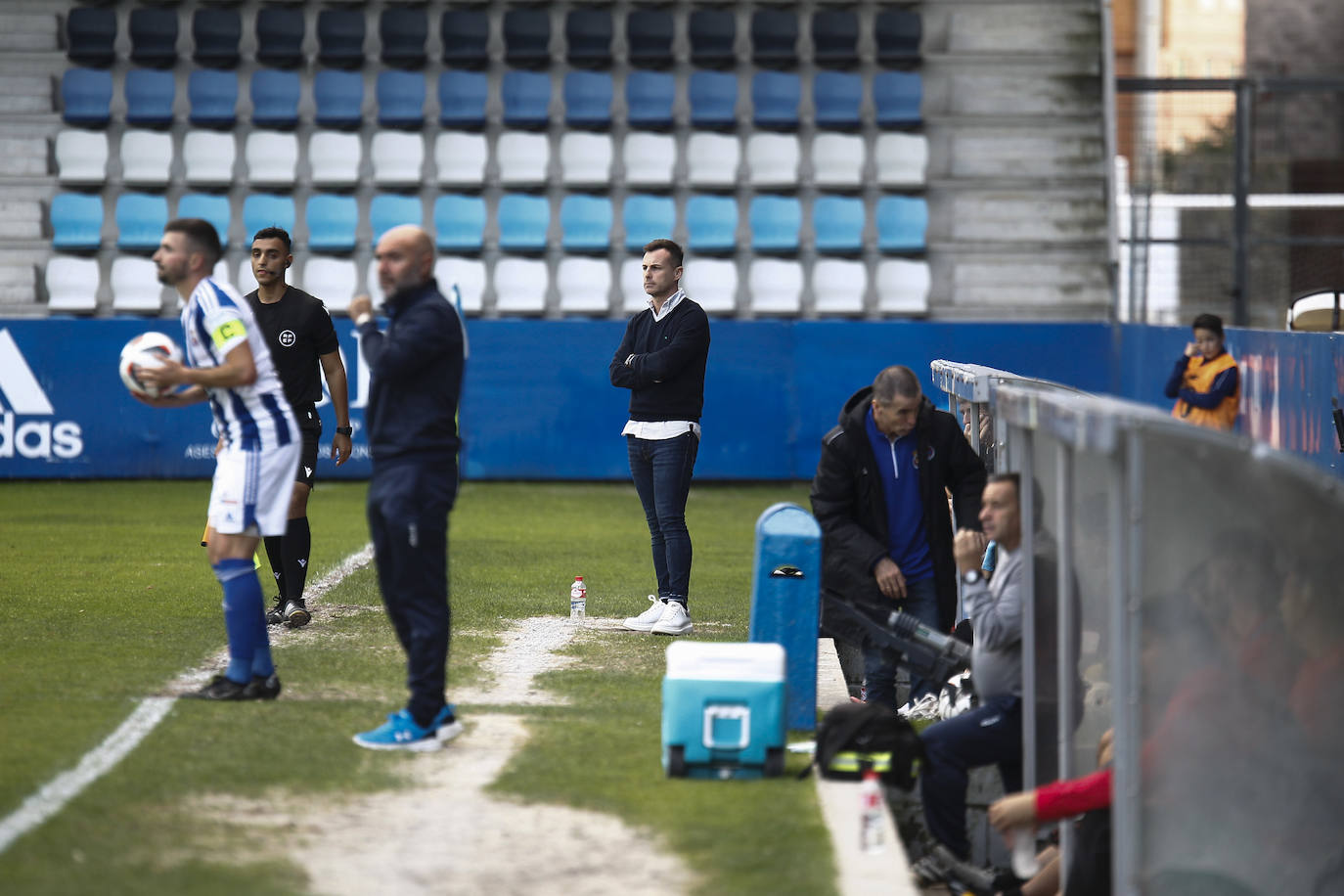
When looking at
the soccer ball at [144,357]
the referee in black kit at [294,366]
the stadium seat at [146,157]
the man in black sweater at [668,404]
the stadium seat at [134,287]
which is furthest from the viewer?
the stadium seat at [146,157]

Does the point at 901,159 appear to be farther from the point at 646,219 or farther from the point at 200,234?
the point at 200,234

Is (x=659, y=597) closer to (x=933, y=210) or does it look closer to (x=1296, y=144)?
(x=933, y=210)

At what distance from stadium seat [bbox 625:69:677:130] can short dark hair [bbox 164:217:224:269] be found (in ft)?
47.6

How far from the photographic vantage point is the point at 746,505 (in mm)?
15633

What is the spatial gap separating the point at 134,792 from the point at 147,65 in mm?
17471

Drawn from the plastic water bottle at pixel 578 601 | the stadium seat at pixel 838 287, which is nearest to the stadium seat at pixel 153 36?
the stadium seat at pixel 838 287

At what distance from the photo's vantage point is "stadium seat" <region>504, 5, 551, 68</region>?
20.9m

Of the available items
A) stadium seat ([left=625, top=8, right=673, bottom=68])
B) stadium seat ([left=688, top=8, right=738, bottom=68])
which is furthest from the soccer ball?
stadium seat ([left=688, top=8, right=738, bottom=68])

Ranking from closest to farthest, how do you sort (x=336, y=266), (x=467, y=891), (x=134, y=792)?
(x=467, y=891) → (x=134, y=792) → (x=336, y=266)

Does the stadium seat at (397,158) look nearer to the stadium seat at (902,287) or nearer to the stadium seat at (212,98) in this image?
the stadium seat at (212,98)

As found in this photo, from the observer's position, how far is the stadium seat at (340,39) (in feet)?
68.3

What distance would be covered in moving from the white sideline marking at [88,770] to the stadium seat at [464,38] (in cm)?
1473

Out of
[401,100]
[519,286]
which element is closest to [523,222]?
[519,286]

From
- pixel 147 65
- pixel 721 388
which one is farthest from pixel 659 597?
pixel 147 65
